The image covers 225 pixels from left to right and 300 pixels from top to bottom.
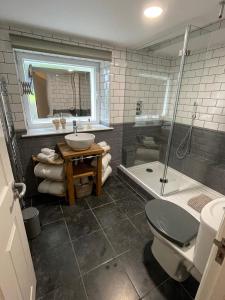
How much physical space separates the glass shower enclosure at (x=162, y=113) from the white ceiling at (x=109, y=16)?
1.79 ft

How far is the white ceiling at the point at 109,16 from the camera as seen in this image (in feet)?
4.28

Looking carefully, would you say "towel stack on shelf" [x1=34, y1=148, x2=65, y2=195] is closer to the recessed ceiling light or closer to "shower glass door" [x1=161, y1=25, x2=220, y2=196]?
"shower glass door" [x1=161, y1=25, x2=220, y2=196]

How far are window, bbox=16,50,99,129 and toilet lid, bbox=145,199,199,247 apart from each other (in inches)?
74.4

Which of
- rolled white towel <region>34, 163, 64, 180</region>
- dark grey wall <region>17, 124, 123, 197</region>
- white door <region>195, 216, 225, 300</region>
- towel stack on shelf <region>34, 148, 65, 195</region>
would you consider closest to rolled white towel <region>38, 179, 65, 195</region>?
towel stack on shelf <region>34, 148, 65, 195</region>

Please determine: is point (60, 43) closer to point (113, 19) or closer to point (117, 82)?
point (113, 19)

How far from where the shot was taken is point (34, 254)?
1.51 metres

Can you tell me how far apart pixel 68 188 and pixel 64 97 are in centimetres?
140

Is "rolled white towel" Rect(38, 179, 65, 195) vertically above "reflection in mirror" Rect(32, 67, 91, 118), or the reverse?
"reflection in mirror" Rect(32, 67, 91, 118)

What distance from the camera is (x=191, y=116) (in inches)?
104

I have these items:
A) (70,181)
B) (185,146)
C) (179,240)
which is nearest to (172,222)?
(179,240)

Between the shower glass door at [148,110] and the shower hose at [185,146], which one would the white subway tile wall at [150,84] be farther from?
the shower hose at [185,146]

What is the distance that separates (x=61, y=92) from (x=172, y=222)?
2276mm

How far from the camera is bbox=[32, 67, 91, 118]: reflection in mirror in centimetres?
226

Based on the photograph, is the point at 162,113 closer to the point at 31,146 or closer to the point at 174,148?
the point at 174,148
